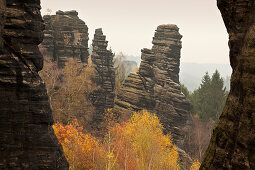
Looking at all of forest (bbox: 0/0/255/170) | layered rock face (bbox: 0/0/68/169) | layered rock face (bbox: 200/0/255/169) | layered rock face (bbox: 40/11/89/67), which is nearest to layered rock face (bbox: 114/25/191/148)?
forest (bbox: 0/0/255/170)

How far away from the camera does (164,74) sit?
2088 inches

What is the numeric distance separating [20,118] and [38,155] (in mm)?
2797

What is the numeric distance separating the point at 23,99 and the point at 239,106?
1291cm

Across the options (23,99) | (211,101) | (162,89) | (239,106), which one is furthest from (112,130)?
(211,101)

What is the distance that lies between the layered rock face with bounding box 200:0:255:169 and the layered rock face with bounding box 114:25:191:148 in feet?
106

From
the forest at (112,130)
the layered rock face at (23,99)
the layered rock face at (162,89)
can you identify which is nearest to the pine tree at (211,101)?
the forest at (112,130)

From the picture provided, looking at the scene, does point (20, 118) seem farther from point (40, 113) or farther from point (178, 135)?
point (178, 135)

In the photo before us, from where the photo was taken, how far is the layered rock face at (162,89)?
39.3 meters

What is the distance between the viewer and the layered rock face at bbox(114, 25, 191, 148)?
39312 mm

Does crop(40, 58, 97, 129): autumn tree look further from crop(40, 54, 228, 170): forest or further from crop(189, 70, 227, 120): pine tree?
crop(189, 70, 227, 120): pine tree

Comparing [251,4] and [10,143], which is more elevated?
Answer: [251,4]

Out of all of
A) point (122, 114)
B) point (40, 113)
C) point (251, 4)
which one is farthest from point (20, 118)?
point (122, 114)

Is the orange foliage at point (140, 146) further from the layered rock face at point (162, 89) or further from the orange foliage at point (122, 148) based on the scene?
the layered rock face at point (162, 89)

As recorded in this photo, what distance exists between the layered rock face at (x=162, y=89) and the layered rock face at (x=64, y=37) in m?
18.3
